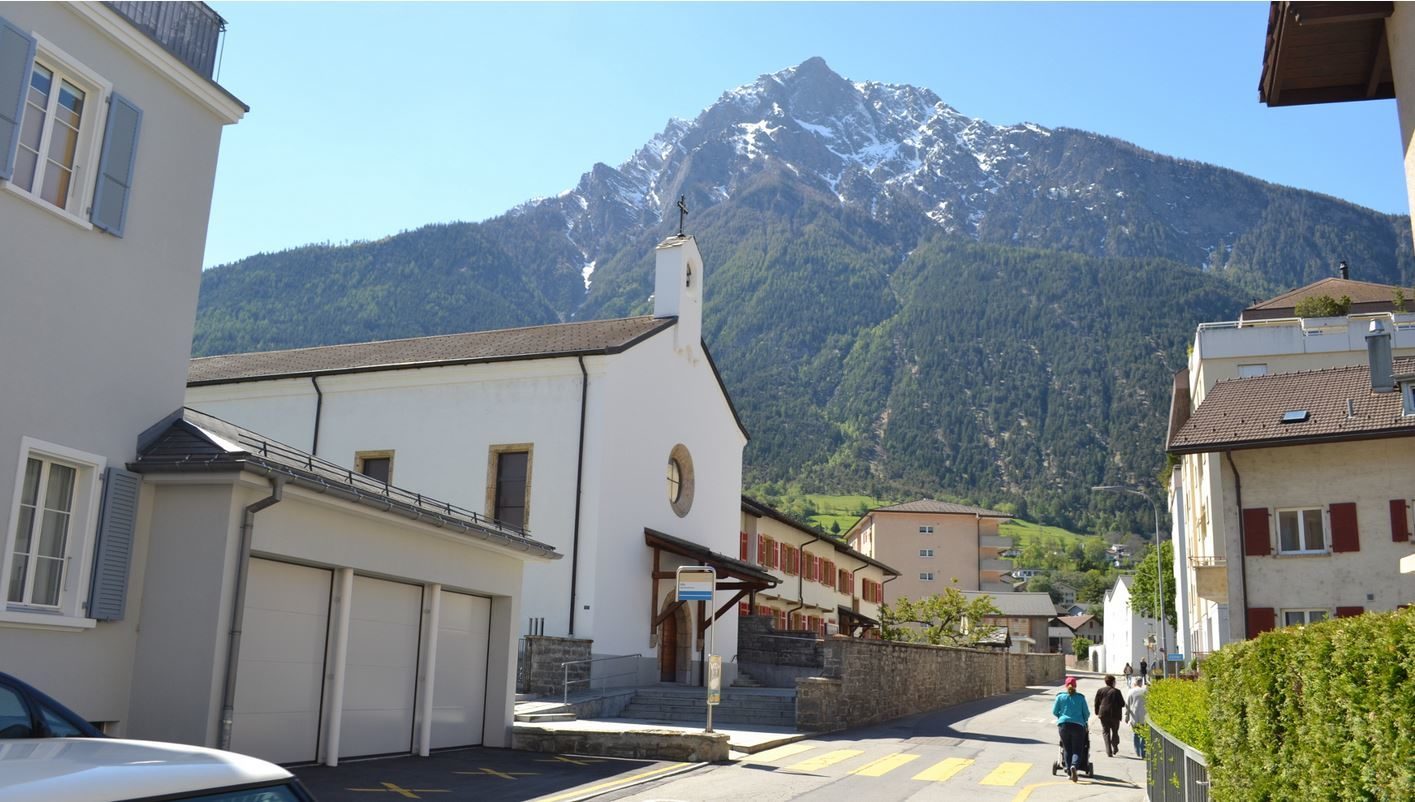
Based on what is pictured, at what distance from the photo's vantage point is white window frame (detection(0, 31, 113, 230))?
36.0 feet

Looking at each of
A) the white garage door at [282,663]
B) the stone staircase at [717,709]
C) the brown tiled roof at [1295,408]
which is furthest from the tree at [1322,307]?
the white garage door at [282,663]

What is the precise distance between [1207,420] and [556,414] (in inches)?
667

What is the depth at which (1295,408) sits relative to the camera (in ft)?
92.8

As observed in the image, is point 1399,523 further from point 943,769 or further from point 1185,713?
point 1185,713

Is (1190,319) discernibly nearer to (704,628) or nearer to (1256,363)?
(1256,363)

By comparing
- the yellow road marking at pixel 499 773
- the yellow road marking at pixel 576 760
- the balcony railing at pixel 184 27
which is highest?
the balcony railing at pixel 184 27

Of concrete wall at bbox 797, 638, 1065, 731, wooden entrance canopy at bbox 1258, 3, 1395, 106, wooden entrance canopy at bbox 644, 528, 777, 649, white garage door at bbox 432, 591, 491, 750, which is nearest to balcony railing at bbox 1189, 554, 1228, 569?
concrete wall at bbox 797, 638, 1065, 731

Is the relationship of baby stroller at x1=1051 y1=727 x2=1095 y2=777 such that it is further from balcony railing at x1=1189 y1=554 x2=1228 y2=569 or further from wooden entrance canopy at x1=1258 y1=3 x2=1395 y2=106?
balcony railing at x1=1189 y1=554 x2=1228 y2=569

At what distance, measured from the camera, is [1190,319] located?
162 m

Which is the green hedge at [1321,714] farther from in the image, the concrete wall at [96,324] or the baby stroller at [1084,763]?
the concrete wall at [96,324]

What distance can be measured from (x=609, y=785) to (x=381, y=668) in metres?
3.90

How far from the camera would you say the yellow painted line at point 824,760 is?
1653cm

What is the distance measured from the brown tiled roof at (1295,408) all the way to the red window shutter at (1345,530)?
1750 millimetres

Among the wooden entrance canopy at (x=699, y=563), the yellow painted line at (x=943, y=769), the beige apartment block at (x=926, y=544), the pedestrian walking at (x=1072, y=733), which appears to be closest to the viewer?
the yellow painted line at (x=943, y=769)
